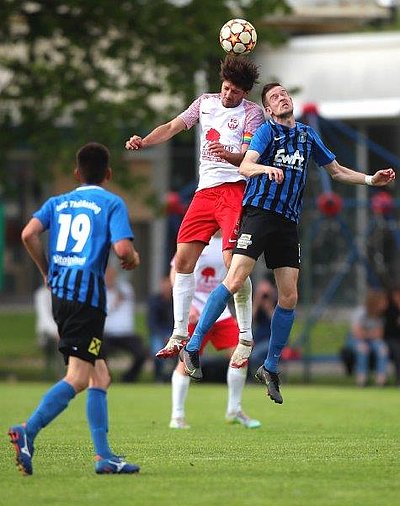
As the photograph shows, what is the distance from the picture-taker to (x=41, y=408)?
891 cm

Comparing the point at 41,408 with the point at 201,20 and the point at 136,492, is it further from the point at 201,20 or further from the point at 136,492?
the point at 201,20

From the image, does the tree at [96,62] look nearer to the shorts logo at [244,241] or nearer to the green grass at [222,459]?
the green grass at [222,459]

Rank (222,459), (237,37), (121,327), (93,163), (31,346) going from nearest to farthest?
(93,163)
(222,459)
(237,37)
(121,327)
(31,346)

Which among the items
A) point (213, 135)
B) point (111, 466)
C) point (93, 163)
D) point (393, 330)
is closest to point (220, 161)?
point (213, 135)

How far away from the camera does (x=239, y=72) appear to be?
37.8 feet

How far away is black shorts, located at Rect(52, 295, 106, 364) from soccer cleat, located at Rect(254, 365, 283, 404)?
102 inches

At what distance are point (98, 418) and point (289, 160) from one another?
305cm

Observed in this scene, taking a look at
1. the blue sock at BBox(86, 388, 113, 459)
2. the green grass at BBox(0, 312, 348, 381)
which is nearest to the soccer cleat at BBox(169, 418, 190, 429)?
the blue sock at BBox(86, 388, 113, 459)

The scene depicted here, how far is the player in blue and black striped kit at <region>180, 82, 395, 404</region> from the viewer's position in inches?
438

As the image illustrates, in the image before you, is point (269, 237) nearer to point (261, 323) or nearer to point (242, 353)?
point (242, 353)

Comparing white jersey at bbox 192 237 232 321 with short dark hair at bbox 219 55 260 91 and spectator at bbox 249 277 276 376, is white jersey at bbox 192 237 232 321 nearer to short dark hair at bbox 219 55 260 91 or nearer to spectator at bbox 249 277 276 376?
short dark hair at bbox 219 55 260 91

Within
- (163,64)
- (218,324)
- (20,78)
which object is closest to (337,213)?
(163,64)

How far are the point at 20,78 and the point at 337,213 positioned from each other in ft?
23.7

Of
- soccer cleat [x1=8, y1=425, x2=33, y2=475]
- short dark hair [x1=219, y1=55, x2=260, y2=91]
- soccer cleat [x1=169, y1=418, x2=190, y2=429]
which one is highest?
short dark hair [x1=219, y1=55, x2=260, y2=91]
